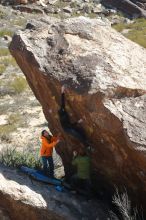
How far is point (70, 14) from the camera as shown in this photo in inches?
1538

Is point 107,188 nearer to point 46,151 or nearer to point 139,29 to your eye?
point 46,151

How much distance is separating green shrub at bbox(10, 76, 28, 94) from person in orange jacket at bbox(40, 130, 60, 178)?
1087 cm

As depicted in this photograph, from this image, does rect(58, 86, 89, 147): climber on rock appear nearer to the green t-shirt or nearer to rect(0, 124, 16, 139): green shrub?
the green t-shirt

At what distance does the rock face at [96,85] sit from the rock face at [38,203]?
28.7 inches

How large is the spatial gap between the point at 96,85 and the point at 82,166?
5.83ft

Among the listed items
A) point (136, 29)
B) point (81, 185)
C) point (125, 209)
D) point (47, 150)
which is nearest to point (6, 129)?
point (47, 150)

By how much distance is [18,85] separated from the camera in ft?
72.3

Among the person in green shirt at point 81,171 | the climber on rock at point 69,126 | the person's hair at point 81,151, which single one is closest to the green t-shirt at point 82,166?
the person in green shirt at point 81,171

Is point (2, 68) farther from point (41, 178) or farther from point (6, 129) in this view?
point (41, 178)

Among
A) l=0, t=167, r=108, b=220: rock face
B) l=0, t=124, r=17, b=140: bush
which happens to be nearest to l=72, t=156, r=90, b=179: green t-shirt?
l=0, t=167, r=108, b=220: rock face

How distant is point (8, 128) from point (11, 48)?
6.56 m

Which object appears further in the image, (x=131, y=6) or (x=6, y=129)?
(x=131, y=6)

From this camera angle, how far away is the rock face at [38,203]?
383 inches

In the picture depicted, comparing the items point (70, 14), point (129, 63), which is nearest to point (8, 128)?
point (129, 63)
